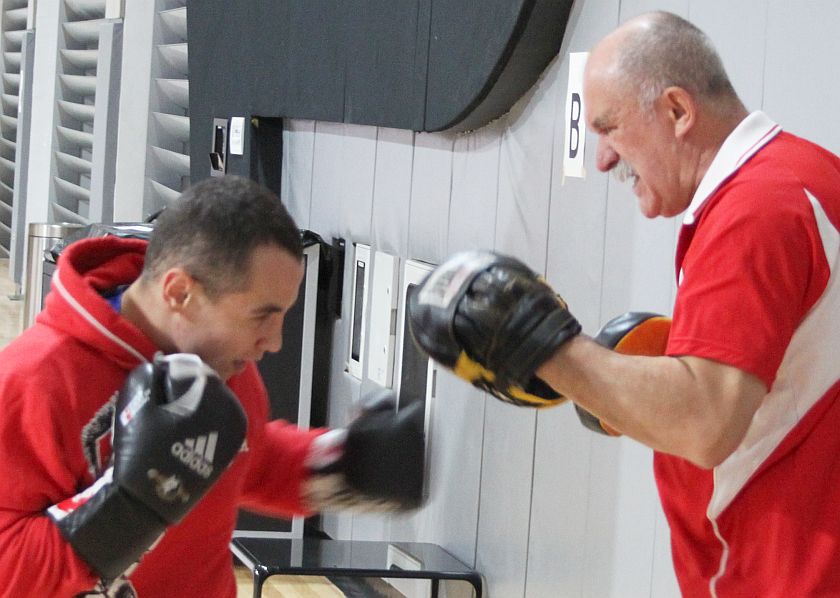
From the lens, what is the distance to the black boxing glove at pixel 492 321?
5.47ft

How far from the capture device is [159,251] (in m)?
1.83

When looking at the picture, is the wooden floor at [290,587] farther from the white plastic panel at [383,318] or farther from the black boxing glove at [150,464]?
the black boxing glove at [150,464]

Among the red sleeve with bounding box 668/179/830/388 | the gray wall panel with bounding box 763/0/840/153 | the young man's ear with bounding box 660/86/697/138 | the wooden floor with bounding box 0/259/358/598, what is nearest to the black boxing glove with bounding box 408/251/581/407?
the red sleeve with bounding box 668/179/830/388

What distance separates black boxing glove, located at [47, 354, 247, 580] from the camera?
163cm

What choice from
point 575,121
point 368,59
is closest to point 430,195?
point 368,59

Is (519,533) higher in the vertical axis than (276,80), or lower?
lower

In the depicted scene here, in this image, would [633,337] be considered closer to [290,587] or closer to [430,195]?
[430,195]

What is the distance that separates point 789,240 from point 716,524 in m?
0.44

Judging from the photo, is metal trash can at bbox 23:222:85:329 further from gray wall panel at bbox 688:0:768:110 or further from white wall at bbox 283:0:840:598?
gray wall panel at bbox 688:0:768:110

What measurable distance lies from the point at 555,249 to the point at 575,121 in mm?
384

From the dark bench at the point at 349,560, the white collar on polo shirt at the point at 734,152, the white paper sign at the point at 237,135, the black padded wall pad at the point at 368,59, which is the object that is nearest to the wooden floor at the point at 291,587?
the dark bench at the point at 349,560

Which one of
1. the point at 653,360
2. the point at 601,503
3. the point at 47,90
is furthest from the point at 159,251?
the point at 47,90

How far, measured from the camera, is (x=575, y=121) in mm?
3438

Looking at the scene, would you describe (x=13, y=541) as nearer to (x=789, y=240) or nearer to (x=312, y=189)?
(x=789, y=240)
